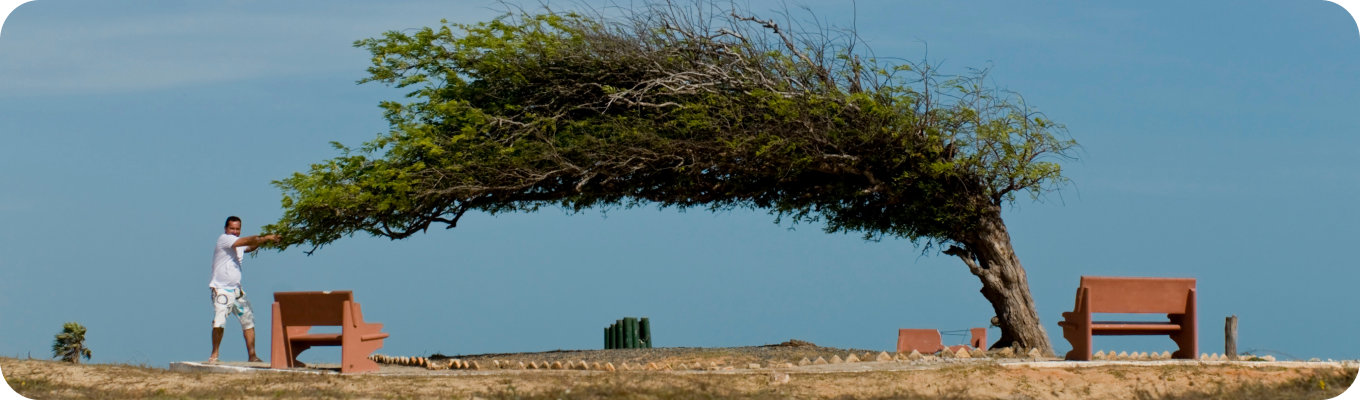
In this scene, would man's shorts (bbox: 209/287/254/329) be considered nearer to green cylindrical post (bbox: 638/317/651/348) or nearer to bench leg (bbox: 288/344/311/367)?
bench leg (bbox: 288/344/311/367)

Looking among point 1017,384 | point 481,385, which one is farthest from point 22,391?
point 1017,384

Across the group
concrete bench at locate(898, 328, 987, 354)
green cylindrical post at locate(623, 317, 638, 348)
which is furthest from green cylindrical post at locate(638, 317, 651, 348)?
concrete bench at locate(898, 328, 987, 354)

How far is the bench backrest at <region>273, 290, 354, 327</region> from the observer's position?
1074 centimetres

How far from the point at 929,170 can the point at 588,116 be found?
4450mm

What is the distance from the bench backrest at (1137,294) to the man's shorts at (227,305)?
8.81 m

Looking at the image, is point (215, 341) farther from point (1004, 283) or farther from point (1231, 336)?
point (1231, 336)

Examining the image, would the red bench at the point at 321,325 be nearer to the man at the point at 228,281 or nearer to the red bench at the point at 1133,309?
the man at the point at 228,281

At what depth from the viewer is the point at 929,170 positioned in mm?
13289

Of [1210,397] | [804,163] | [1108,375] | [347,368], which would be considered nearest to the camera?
[1210,397]

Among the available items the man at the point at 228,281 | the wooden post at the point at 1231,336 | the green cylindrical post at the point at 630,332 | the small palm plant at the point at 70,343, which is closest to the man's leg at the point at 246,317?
the man at the point at 228,281

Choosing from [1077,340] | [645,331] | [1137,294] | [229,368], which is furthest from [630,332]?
[1137,294]

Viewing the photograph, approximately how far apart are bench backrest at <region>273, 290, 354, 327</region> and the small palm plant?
4.14 meters

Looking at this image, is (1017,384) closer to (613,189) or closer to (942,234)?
(942,234)

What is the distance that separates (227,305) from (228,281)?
0.26 m
